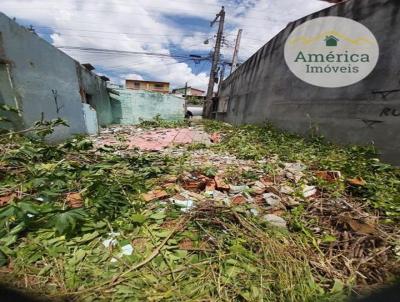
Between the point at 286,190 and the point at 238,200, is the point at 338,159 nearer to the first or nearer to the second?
the point at 286,190

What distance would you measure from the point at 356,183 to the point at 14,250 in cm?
319

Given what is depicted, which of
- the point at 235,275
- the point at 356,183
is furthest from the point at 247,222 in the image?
the point at 356,183

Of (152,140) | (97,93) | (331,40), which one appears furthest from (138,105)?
(331,40)

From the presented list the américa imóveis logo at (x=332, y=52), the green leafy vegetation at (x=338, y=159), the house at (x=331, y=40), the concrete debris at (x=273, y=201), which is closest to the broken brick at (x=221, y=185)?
the concrete debris at (x=273, y=201)

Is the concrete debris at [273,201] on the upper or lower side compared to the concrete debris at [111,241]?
upper

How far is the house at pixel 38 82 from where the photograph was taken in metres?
3.77

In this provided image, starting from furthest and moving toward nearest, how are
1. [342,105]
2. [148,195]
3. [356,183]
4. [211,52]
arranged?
1. [211,52]
2. [342,105]
3. [356,183]
4. [148,195]

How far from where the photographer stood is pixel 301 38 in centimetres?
534

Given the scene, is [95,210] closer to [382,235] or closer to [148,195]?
[148,195]

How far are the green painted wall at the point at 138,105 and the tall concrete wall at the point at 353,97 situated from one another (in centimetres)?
743

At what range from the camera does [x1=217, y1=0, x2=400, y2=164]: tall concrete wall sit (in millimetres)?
3332

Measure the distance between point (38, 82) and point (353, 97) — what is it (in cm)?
574

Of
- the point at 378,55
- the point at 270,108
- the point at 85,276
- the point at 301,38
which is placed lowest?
the point at 85,276

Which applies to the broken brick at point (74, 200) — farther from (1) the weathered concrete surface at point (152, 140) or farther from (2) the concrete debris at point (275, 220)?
(1) the weathered concrete surface at point (152, 140)
